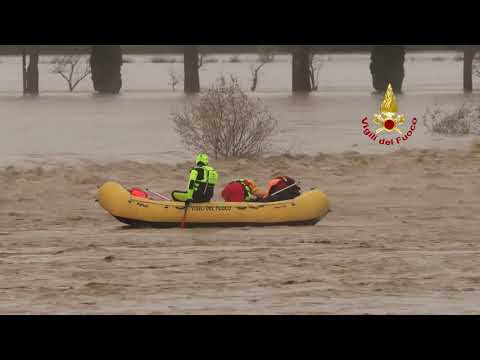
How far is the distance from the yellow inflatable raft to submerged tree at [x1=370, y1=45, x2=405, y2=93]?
26.9 meters

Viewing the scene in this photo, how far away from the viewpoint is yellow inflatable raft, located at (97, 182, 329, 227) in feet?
48.8

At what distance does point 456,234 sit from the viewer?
15.5 m

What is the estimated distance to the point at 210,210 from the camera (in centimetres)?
1478

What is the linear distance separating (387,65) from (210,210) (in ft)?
94.5

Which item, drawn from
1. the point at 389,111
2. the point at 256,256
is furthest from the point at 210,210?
the point at 389,111

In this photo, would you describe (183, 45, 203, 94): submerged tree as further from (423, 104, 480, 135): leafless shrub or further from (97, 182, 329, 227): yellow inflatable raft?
(97, 182, 329, 227): yellow inflatable raft

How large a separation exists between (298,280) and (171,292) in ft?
4.68

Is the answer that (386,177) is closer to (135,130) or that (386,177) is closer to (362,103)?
(135,130)

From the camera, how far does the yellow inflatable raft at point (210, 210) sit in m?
14.9

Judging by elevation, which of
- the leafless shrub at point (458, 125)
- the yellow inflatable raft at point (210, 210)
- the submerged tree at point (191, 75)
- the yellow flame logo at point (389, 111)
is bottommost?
the yellow inflatable raft at point (210, 210)

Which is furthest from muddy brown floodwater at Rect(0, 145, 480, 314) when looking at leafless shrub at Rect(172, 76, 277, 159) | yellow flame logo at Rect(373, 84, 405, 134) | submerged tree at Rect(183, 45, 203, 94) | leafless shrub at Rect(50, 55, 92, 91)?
leafless shrub at Rect(50, 55, 92, 91)

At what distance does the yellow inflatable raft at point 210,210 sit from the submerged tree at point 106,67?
28.6 metres

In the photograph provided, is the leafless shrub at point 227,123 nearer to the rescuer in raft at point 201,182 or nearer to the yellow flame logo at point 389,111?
the yellow flame logo at point 389,111

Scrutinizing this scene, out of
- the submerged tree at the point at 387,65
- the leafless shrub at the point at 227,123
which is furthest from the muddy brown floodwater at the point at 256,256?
the submerged tree at the point at 387,65
